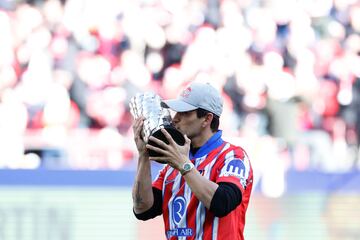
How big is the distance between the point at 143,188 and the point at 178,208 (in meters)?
0.20

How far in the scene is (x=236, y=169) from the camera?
3523 mm

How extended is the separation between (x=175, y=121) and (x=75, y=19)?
21.7 ft

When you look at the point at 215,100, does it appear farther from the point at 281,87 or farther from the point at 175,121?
the point at 281,87

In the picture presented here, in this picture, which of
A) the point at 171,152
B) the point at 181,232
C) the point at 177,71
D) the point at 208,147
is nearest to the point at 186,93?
the point at 208,147

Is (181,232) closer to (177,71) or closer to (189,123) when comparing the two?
(189,123)

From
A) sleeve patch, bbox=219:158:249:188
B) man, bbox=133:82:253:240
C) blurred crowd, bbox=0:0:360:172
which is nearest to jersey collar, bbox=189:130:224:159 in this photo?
man, bbox=133:82:253:240

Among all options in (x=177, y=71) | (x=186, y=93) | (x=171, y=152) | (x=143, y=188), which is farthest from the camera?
(x=177, y=71)

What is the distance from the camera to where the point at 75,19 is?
9.97 metres

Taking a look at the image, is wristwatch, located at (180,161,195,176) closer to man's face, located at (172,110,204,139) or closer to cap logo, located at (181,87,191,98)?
man's face, located at (172,110,204,139)

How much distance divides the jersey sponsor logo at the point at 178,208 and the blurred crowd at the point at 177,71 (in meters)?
4.62

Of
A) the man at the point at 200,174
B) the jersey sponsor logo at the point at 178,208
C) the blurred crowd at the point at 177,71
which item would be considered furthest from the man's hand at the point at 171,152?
the blurred crowd at the point at 177,71

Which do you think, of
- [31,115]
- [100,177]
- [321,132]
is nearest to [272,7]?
[321,132]

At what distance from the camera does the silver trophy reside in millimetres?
3346

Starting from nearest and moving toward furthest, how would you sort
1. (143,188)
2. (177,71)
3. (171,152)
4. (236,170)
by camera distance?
(171,152)
(236,170)
(143,188)
(177,71)
